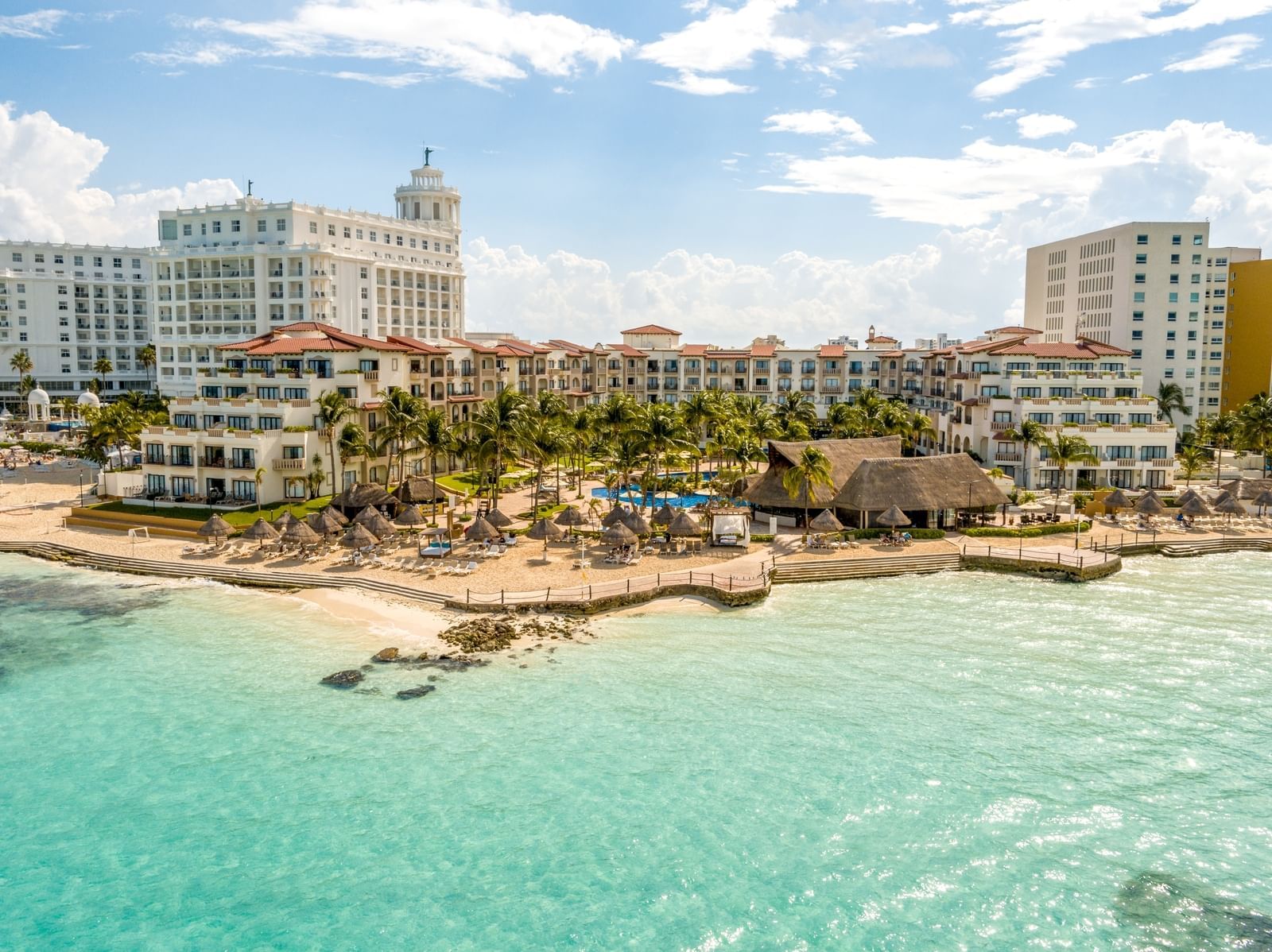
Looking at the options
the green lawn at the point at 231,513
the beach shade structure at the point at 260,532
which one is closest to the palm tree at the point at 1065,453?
the green lawn at the point at 231,513

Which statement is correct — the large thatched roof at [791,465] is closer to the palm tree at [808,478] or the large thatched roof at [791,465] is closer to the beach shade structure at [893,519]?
the palm tree at [808,478]

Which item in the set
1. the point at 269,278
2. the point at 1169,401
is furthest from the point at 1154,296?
the point at 269,278

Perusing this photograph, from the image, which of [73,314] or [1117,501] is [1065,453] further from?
[73,314]

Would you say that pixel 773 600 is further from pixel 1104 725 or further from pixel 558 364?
pixel 558 364

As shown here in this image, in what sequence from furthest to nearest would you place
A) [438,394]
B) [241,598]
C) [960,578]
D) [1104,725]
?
[438,394]
[960,578]
[241,598]
[1104,725]

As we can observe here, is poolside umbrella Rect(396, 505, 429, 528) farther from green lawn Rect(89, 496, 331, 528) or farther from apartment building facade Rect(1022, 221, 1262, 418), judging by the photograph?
apartment building facade Rect(1022, 221, 1262, 418)

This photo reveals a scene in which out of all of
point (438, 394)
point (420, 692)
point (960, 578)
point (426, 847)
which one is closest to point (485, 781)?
point (426, 847)
